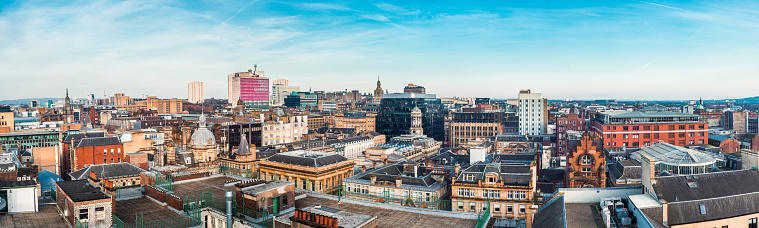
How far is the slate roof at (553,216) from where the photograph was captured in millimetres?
38844

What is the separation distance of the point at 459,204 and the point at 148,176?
3836cm

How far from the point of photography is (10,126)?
13425 centimetres

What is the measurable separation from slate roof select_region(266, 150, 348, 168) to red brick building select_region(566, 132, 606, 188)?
124 feet

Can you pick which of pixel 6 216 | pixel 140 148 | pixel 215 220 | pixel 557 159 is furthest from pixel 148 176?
pixel 557 159

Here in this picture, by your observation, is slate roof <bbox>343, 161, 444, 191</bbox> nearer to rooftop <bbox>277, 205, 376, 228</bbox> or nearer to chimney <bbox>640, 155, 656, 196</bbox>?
chimney <bbox>640, 155, 656, 196</bbox>

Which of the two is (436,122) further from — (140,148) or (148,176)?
(148,176)

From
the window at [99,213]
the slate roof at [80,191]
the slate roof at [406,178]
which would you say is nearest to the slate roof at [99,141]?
the slate roof at [406,178]

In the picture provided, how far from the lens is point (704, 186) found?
45281 mm

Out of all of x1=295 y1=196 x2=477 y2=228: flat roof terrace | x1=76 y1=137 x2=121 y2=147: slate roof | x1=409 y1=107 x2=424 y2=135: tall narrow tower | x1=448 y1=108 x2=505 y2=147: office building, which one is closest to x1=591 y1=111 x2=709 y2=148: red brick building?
x1=448 y1=108 x2=505 y2=147: office building

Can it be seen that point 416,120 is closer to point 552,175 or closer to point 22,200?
point 552,175

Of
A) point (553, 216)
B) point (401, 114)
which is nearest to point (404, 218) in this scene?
point (553, 216)

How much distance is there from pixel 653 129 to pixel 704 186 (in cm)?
7933

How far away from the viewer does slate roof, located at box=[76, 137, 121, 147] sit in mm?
96762

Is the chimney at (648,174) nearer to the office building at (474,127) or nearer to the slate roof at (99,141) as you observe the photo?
the slate roof at (99,141)
